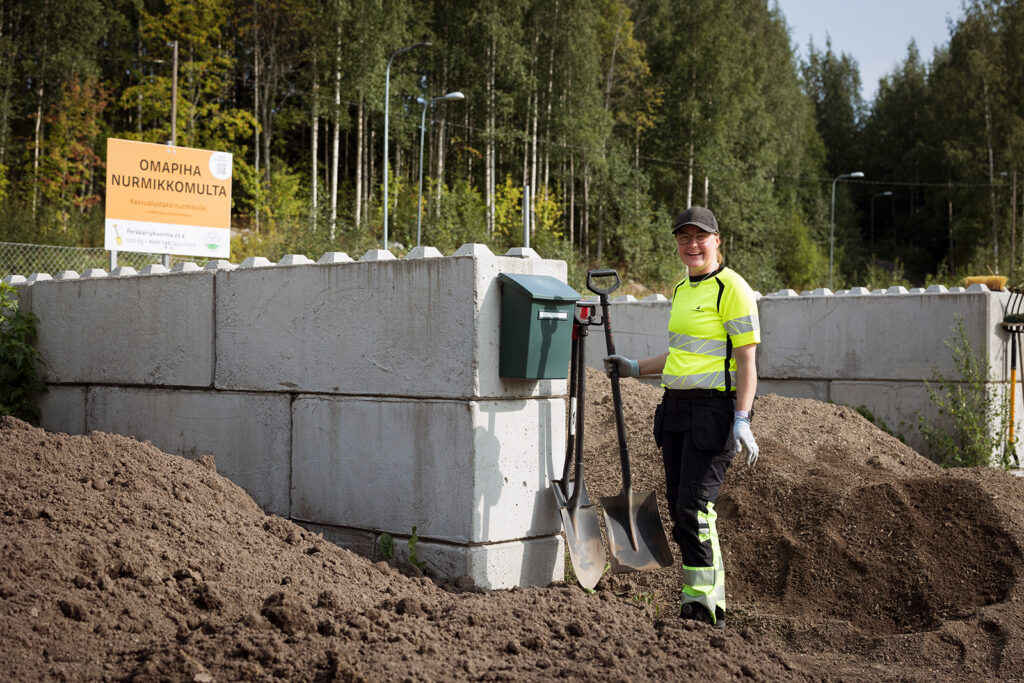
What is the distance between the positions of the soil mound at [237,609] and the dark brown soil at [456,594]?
1cm

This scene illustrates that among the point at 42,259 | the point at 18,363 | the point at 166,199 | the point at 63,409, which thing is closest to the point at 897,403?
the point at 63,409

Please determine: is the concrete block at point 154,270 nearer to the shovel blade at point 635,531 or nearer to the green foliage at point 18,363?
the green foliage at point 18,363

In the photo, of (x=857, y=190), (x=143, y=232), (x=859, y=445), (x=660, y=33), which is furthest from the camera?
(x=857, y=190)

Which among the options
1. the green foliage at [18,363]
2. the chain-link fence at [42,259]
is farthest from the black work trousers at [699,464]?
the chain-link fence at [42,259]

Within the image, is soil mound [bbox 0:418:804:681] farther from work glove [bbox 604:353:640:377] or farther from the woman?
work glove [bbox 604:353:640:377]

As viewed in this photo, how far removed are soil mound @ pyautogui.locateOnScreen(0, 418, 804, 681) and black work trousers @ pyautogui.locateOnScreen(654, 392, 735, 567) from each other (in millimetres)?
439

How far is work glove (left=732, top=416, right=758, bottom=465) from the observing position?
14.5ft

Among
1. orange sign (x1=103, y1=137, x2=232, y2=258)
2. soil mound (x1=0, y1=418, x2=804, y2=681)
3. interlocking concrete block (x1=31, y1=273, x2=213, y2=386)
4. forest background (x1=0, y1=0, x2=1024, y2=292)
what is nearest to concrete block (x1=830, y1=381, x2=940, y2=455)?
soil mound (x1=0, y1=418, x2=804, y2=681)

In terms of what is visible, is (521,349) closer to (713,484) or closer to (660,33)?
(713,484)

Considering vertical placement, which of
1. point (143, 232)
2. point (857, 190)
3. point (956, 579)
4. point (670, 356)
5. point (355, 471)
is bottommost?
point (956, 579)

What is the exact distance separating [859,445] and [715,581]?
15.4ft

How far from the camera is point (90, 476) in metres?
4.96

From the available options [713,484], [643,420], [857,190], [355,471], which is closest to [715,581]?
[713,484]

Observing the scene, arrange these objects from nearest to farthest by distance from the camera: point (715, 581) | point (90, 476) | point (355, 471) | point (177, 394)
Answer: point (715, 581) < point (90, 476) < point (355, 471) < point (177, 394)
